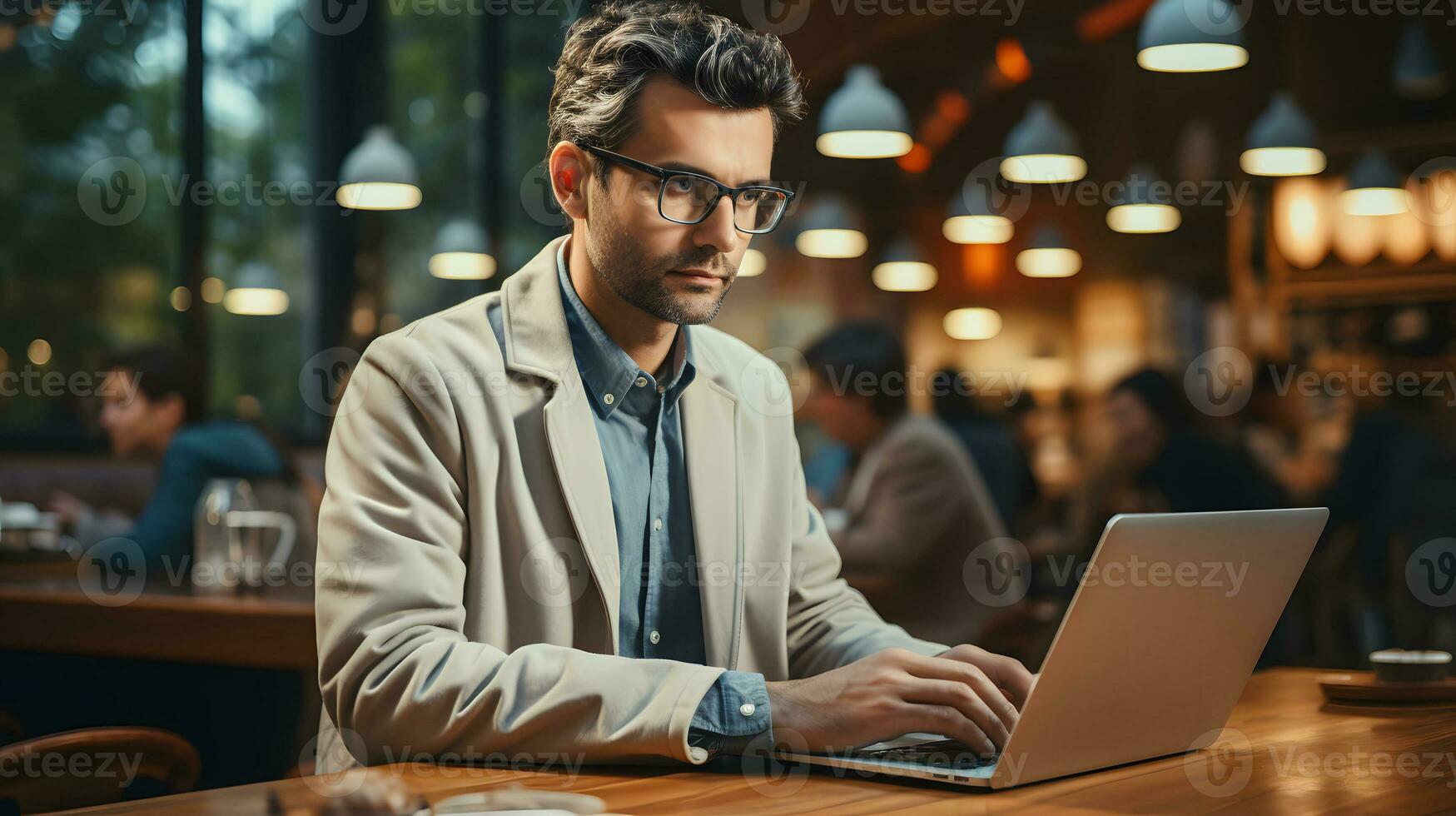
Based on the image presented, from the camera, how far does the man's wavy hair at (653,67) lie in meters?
1.70

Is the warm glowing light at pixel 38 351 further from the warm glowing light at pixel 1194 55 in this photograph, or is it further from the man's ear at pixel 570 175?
the man's ear at pixel 570 175

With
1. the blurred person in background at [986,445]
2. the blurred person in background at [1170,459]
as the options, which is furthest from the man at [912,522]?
the blurred person in background at [986,445]

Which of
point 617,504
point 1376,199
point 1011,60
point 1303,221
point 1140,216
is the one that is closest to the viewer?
point 617,504

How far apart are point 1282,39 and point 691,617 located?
654 centimetres

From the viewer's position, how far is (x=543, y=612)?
1655mm

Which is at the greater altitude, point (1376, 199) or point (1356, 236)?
point (1376, 199)

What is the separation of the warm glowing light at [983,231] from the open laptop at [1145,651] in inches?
228

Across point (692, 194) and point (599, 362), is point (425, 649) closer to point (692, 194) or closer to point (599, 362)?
point (599, 362)

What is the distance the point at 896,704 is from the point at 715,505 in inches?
20.5

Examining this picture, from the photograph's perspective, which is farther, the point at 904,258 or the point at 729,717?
the point at 904,258

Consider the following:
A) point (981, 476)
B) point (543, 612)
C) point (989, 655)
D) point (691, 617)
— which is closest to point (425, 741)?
point (543, 612)

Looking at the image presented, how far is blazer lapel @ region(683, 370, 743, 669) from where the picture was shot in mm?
1770

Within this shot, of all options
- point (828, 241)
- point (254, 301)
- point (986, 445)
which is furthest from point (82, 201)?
point (986, 445)

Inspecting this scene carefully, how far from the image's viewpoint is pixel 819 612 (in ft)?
6.21
